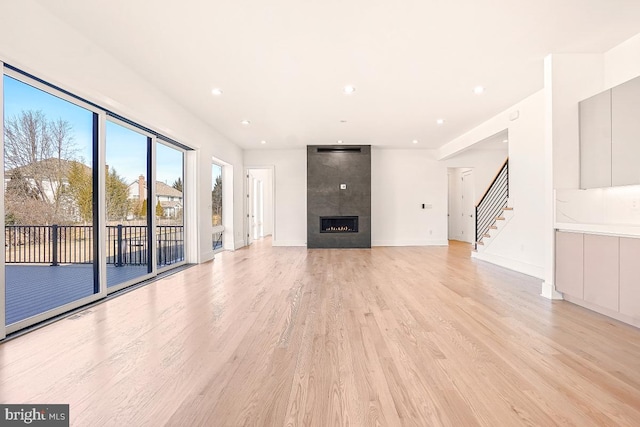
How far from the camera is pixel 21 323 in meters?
2.54

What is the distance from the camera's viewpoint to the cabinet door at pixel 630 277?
2568 millimetres

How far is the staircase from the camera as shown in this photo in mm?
5992

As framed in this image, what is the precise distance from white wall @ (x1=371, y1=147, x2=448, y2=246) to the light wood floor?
5.18 meters

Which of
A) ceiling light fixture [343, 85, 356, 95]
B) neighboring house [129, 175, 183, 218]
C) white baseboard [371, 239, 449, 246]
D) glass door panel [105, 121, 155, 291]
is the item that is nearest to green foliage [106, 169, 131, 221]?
glass door panel [105, 121, 155, 291]

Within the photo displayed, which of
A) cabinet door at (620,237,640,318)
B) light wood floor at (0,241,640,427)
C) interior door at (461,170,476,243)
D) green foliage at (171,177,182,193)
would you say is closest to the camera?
light wood floor at (0,241,640,427)

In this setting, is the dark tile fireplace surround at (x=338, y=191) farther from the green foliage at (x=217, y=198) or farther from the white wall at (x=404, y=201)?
the green foliage at (x=217, y=198)

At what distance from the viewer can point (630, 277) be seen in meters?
2.62

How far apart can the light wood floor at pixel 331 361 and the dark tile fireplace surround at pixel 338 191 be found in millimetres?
4673

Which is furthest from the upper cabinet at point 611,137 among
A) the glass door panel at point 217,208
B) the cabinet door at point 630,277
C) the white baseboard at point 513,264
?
the glass door panel at point 217,208

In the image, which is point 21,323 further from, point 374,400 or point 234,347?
point 374,400

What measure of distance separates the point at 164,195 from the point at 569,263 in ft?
18.6

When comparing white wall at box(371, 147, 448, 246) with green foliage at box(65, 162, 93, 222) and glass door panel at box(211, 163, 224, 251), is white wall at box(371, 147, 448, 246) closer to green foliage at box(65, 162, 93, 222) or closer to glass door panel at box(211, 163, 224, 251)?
glass door panel at box(211, 163, 224, 251)

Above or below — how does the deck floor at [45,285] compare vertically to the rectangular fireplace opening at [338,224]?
below

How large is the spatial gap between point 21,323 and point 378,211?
7.67 meters
